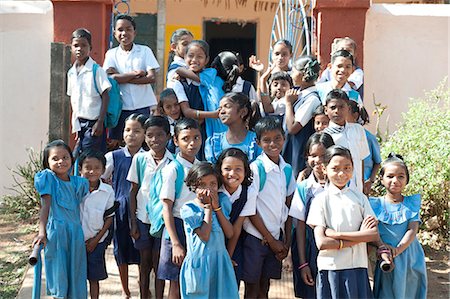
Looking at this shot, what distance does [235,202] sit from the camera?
13.4 ft

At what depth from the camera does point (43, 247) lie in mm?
4238

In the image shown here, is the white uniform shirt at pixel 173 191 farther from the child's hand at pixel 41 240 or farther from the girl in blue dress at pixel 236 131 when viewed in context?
the child's hand at pixel 41 240

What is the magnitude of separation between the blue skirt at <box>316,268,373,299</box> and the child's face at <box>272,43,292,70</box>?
2012 mm

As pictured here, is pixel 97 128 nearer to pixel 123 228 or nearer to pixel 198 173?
pixel 123 228

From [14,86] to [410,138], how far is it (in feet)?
12.2

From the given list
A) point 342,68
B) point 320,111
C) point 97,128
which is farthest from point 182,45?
point 320,111

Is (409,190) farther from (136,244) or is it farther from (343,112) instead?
(136,244)

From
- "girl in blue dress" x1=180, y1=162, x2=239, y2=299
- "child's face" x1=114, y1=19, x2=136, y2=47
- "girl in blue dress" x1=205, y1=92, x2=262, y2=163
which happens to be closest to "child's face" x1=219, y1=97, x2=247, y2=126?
"girl in blue dress" x1=205, y1=92, x2=262, y2=163

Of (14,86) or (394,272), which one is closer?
(394,272)

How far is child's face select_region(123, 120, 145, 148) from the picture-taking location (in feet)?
15.5

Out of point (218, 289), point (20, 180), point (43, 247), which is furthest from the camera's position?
point (20, 180)

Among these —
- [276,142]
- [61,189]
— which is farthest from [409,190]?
[61,189]

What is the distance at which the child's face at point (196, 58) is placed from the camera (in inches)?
200

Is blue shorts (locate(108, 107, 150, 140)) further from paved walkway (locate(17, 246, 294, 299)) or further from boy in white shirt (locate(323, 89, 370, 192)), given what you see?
boy in white shirt (locate(323, 89, 370, 192))
